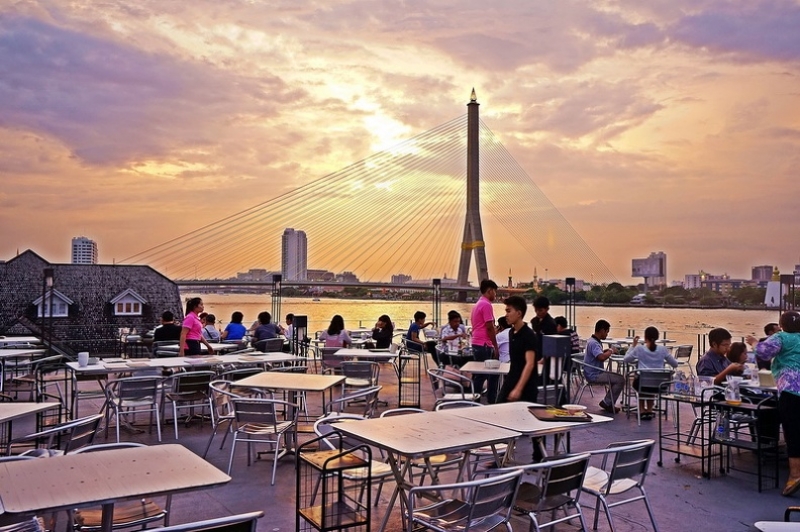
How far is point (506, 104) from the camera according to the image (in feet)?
64.7

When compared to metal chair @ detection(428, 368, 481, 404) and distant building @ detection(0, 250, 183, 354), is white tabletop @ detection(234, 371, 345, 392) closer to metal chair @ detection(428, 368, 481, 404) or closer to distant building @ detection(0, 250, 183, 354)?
metal chair @ detection(428, 368, 481, 404)

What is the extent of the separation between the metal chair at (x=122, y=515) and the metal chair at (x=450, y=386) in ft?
6.89

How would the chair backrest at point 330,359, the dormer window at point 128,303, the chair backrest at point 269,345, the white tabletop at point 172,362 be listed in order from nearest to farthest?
the white tabletop at point 172,362 < the chair backrest at point 330,359 < the chair backrest at point 269,345 < the dormer window at point 128,303

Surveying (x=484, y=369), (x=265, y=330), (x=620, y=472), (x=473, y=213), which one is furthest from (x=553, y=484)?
(x=473, y=213)

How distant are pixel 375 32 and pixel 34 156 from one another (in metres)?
9.35

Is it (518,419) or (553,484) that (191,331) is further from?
(553,484)

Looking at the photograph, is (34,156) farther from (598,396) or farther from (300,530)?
(300,530)

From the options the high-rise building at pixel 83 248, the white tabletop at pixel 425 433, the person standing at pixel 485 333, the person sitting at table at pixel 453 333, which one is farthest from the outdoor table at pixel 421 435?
the high-rise building at pixel 83 248

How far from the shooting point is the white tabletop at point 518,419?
3.49 meters

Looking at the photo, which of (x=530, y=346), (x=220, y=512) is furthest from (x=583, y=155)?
(x=220, y=512)

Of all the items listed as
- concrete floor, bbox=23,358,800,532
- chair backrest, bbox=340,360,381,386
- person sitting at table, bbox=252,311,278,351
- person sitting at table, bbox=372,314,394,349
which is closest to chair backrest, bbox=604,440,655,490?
concrete floor, bbox=23,358,800,532

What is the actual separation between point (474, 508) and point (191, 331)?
5.70 meters

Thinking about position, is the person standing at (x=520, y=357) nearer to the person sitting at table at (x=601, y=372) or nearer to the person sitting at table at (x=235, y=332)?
the person sitting at table at (x=601, y=372)

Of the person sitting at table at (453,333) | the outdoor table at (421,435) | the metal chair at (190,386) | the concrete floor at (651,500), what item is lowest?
the concrete floor at (651,500)
